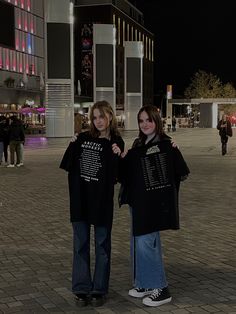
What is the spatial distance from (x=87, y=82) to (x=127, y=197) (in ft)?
314

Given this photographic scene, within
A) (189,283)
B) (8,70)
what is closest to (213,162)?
(189,283)

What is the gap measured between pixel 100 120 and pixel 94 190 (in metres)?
0.60

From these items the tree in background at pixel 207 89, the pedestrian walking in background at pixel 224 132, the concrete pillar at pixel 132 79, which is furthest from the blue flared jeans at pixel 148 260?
the tree in background at pixel 207 89

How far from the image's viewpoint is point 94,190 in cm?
462

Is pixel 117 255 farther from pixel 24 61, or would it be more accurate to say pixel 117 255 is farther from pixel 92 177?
pixel 24 61

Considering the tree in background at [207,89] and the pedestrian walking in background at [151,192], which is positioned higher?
the tree in background at [207,89]

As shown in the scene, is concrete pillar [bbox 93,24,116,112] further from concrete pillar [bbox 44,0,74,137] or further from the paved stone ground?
the paved stone ground

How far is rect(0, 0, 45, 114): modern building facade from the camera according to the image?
201 feet

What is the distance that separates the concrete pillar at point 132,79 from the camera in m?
60.2

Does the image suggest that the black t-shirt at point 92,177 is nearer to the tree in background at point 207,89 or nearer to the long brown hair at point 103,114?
the long brown hair at point 103,114

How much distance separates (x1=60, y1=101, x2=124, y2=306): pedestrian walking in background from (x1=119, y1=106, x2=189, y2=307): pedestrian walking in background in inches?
6.9

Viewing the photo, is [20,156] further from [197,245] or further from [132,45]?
[132,45]

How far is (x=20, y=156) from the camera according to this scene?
18.4 metres

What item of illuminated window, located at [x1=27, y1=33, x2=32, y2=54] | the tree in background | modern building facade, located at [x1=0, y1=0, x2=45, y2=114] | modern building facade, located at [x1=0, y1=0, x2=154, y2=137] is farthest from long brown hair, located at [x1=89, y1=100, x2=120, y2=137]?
the tree in background
